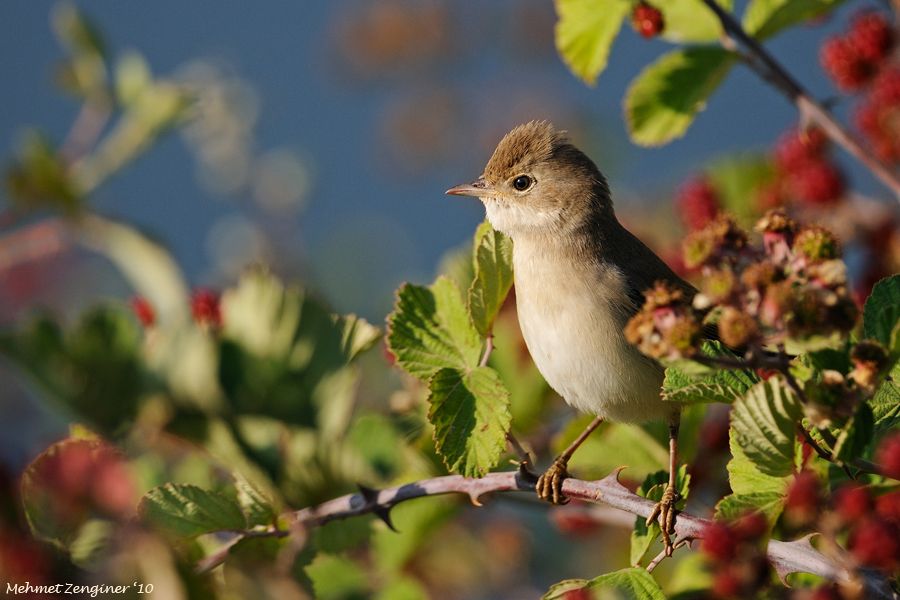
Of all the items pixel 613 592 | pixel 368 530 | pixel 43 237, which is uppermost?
pixel 43 237

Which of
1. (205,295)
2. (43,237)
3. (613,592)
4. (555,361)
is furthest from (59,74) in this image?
(613,592)

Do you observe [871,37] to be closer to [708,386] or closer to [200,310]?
[708,386]

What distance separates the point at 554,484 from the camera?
7.67ft

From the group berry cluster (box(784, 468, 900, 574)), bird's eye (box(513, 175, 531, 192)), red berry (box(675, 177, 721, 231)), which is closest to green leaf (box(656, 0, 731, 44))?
red berry (box(675, 177, 721, 231))

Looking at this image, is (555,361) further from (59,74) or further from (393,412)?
(59,74)

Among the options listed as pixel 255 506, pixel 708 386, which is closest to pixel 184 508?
pixel 255 506

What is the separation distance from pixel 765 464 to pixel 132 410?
1384 mm

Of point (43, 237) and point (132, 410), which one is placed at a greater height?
point (43, 237)

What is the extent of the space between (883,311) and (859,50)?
1.43 m

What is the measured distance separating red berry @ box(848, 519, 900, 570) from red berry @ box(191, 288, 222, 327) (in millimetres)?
1642

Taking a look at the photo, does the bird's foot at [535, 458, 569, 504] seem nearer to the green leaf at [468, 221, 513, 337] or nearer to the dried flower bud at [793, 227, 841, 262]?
the green leaf at [468, 221, 513, 337]

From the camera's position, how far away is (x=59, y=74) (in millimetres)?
3516

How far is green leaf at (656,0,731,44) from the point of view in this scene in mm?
2615

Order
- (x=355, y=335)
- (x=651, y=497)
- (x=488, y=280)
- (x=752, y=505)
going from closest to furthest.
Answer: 1. (x=752, y=505)
2. (x=651, y=497)
3. (x=488, y=280)
4. (x=355, y=335)
